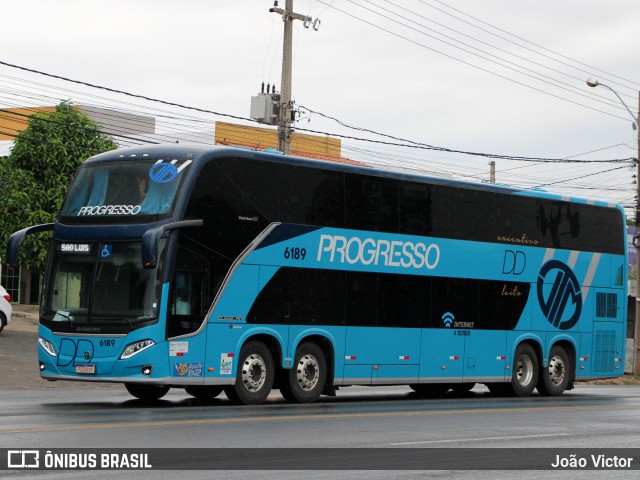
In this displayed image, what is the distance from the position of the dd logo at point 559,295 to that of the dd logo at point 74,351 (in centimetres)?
1113

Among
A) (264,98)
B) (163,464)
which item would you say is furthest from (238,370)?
(264,98)

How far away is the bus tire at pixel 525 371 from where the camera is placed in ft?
88.9

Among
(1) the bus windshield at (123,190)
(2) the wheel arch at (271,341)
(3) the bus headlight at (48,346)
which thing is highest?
(1) the bus windshield at (123,190)

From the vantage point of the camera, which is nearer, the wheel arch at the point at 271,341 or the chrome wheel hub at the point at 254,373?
the chrome wheel hub at the point at 254,373

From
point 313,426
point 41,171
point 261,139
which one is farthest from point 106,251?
point 261,139

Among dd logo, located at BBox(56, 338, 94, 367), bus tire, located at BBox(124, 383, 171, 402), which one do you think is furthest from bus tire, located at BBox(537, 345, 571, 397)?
dd logo, located at BBox(56, 338, 94, 367)

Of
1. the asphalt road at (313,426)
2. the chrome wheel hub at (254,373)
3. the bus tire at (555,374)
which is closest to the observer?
the asphalt road at (313,426)

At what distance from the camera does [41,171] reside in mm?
51281

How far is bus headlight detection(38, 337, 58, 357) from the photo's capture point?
2019 cm

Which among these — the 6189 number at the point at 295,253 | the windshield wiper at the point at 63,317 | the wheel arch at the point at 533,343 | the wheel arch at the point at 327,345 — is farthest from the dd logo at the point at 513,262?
the windshield wiper at the point at 63,317

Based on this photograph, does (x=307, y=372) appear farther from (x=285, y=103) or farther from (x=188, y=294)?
(x=285, y=103)

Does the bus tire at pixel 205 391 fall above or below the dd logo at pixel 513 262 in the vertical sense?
below

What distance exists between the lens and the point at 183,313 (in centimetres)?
2016

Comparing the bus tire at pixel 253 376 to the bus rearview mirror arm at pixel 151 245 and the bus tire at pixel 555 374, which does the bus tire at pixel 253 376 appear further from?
the bus tire at pixel 555 374
